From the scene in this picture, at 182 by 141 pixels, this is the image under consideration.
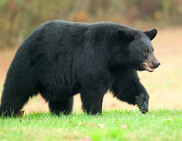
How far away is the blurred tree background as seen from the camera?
95.9ft

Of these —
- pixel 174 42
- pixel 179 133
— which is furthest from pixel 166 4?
pixel 179 133

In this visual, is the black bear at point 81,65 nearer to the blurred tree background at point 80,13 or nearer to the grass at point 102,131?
the grass at point 102,131

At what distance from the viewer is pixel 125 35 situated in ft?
25.8

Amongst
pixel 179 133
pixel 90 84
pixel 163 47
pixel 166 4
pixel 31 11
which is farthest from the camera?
pixel 166 4

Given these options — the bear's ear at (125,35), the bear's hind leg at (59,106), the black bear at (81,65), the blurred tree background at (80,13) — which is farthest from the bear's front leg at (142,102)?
the blurred tree background at (80,13)

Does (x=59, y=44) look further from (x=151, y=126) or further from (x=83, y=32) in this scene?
(x=151, y=126)

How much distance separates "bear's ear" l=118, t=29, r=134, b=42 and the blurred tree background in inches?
858

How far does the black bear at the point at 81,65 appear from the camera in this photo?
7.81m

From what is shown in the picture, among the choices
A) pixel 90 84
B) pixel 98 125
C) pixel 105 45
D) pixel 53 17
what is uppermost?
pixel 53 17

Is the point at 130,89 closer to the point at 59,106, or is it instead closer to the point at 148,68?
the point at 148,68

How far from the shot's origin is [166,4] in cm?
4378

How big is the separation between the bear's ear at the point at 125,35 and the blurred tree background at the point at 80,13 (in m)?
21.8

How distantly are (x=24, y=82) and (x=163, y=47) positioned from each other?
28.6m

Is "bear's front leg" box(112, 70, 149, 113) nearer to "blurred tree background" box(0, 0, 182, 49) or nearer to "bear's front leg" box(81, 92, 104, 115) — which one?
"bear's front leg" box(81, 92, 104, 115)
